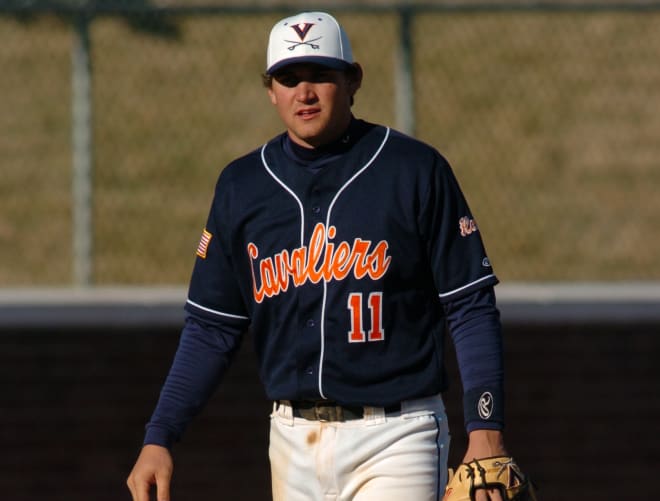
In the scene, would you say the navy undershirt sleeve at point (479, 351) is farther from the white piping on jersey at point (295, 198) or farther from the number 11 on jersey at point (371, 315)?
the white piping on jersey at point (295, 198)

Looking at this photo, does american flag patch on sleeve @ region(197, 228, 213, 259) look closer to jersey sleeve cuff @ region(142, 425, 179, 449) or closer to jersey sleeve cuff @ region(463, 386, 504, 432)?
jersey sleeve cuff @ region(142, 425, 179, 449)

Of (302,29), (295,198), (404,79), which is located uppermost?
(404,79)

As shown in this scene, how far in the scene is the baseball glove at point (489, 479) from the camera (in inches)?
148

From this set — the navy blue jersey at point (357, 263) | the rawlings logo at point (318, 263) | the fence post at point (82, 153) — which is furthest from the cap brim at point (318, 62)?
the fence post at point (82, 153)

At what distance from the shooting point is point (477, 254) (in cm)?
408

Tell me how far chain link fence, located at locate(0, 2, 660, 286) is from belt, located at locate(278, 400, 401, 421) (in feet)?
11.0

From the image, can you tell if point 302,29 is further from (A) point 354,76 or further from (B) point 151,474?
(B) point 151,474

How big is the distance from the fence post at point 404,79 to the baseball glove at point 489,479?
373 centimetres

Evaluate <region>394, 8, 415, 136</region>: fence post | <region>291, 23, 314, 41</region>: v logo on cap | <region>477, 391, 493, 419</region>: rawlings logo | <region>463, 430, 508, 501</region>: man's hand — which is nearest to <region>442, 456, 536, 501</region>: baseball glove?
<region>463, 430, 508, 501</region>: man's hand

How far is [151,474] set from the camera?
165 inches

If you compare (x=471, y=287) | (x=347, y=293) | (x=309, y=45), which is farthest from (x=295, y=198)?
(x=471, y=287)

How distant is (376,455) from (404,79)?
3.65 meters

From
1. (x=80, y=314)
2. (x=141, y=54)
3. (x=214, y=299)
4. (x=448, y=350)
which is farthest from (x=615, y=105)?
(x=214, y=299)

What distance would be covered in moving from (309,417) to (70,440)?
3.52 m
